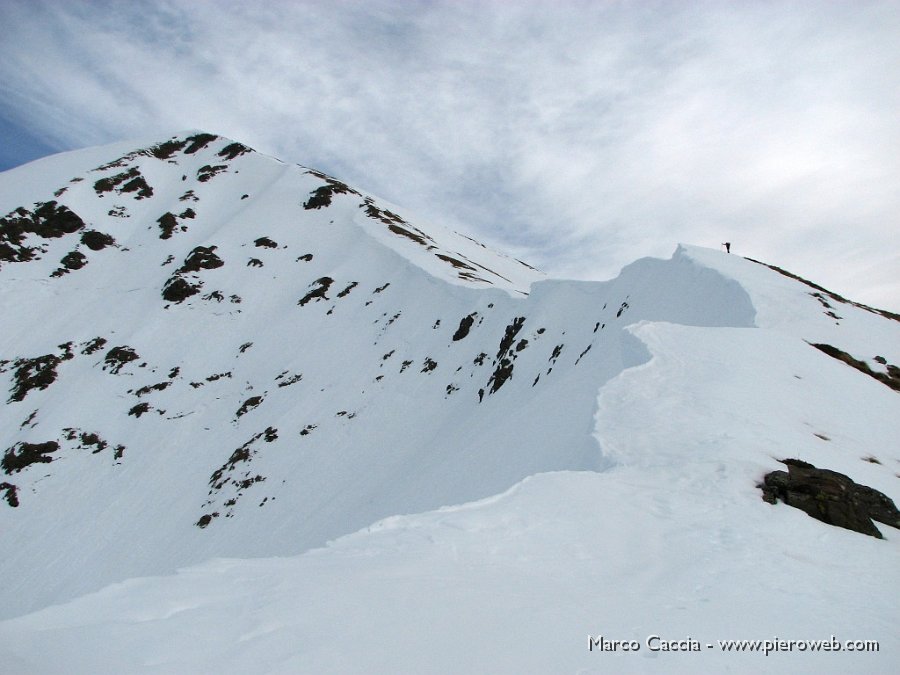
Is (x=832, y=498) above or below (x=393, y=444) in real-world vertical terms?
below

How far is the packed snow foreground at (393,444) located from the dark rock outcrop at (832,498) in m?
0.28

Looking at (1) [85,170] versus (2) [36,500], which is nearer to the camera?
(2) [36,500]

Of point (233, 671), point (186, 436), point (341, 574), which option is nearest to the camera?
point (233, 671)

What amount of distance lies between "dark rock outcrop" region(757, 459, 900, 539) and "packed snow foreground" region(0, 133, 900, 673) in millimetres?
277

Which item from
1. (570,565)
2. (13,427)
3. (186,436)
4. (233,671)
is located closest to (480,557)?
(570,565)

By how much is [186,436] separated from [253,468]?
8267mm

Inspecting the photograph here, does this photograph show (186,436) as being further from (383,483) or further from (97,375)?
(383,483)

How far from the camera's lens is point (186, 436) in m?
35.2

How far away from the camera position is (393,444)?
29.0m

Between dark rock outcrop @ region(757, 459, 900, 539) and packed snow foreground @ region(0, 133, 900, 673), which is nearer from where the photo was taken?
packed snow foreground @ region(0, 133, 900, 673)

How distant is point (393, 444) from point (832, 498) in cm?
2382

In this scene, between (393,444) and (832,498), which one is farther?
(393,444)

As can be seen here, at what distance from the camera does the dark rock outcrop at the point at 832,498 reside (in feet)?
24.1

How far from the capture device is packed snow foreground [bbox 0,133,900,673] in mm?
3836
